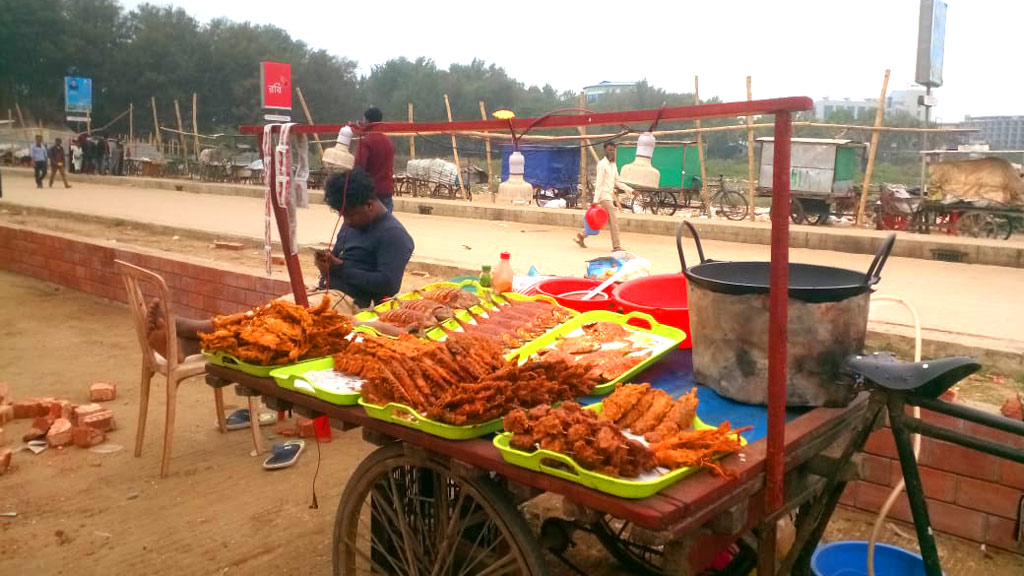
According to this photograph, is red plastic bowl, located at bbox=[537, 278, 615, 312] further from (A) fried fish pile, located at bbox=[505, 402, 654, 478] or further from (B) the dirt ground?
(A) fried fish pile, located at bbox=[505, 402, 654, 478]

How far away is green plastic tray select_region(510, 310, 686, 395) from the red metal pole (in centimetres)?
64

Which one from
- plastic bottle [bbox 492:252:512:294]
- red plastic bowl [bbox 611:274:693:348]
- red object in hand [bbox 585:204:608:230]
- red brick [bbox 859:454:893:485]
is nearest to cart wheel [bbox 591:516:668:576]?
red plastic bowl [bbox 611:274:693:348]

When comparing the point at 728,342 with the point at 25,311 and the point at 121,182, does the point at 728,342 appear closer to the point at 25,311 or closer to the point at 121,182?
the point at 25,311

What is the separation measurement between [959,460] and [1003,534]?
13.7 inches

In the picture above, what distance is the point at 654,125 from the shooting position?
2.29m

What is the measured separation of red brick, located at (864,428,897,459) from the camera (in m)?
3.46

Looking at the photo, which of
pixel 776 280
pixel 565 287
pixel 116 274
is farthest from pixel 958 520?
pixel 116 274

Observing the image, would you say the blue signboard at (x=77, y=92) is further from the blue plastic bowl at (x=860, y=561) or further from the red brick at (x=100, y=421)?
the blue plastic bowl at (x=860, y=561)

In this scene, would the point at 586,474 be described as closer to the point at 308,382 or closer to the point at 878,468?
the point at 308,382

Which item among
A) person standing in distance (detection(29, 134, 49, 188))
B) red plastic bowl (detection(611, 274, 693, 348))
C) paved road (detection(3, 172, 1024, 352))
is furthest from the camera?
person standing in distance (detection(29, 134, 49, 188))

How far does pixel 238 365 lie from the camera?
109 inches

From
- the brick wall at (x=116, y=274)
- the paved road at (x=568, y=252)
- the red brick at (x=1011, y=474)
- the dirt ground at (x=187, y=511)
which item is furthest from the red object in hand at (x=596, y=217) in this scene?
the red brick at (x=1011, y=474)

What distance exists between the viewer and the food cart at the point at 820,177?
1647 centimetres

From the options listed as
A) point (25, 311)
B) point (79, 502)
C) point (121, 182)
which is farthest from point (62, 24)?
point (79, 502)
